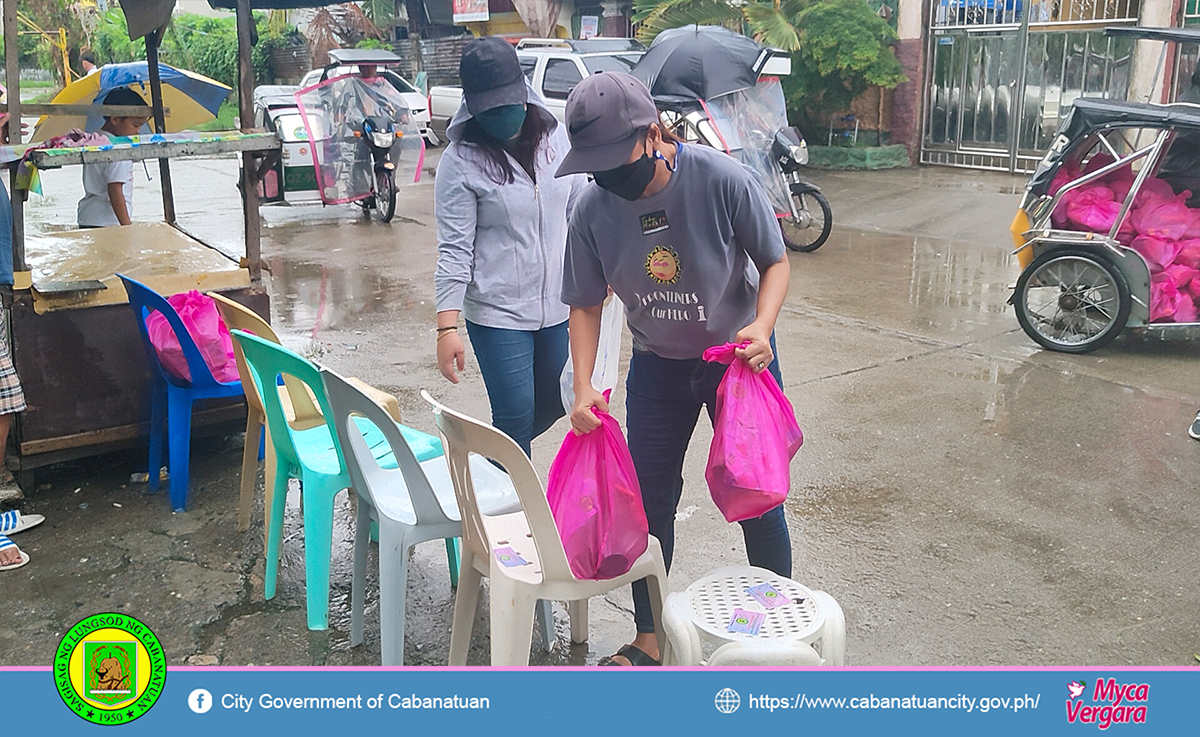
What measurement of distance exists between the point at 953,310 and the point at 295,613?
4876 millimetres

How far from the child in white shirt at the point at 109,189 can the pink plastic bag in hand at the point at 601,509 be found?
178 inches

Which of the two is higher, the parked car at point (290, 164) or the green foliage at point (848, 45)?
the green foliage at point (848, 45)

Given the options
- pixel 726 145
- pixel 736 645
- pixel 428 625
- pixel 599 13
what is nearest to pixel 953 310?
pixel 726 145

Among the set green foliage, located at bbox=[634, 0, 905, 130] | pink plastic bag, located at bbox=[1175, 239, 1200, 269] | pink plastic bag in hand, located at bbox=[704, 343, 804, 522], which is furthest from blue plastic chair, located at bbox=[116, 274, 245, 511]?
green foliage, located at bbox=[634, 0, 905, 130]

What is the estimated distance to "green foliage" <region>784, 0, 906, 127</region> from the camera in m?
12.1

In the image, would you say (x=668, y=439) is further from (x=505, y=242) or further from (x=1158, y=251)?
(x=1158, y=251)

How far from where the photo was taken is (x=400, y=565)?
9.18ft

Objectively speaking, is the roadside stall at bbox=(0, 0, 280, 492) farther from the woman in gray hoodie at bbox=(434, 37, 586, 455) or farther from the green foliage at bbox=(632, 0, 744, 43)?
the green foliage at bbox=(632, 0, 744, 43)

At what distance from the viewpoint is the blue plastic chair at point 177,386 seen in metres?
3.83

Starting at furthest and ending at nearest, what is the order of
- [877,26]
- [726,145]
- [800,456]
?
1. [877,26]
2. [726,145]
3. [800,456]

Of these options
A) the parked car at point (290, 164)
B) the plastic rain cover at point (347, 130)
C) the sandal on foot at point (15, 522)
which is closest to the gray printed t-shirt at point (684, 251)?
the sandal on foot at point (15, 522)
